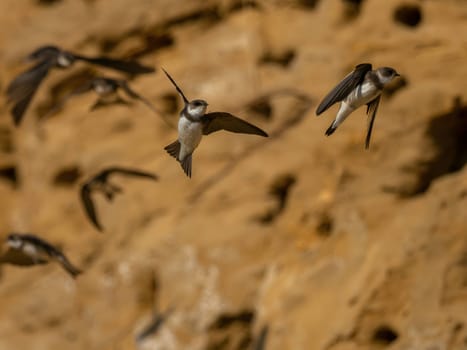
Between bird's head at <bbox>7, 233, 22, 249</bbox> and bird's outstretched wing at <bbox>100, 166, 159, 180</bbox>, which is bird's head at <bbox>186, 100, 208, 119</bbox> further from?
bird's head at <bbox>7, 233, 22, 249</bbox>

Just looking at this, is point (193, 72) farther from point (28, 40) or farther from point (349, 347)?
point (349, 347)

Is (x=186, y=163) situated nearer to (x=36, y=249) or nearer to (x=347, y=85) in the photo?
(x=347, y=85)

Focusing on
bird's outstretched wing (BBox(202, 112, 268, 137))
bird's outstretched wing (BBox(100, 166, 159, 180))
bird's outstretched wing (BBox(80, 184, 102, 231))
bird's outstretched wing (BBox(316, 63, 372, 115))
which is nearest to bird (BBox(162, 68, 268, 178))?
bird's outstretched wing (BBox(202, 112, 268, 137))

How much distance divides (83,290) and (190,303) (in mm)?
547

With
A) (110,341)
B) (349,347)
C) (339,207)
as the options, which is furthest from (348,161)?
(110,341)

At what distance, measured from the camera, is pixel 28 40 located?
16.1ft

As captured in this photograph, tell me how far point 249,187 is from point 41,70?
0.87 metres

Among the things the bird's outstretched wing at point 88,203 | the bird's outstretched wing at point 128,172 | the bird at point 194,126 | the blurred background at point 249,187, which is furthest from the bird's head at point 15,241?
the bird at point 194,126

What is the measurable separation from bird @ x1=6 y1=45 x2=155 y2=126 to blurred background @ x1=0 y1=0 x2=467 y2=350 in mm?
740

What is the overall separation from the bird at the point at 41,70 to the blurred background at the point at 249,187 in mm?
740

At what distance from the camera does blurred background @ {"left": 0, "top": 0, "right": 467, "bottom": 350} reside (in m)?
3.47

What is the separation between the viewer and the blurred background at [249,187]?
11.4 feet

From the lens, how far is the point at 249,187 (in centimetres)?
409

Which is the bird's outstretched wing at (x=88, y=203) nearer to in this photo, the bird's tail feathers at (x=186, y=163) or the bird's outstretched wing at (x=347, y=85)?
the bird's tail feathers at (x=186, y=163)
